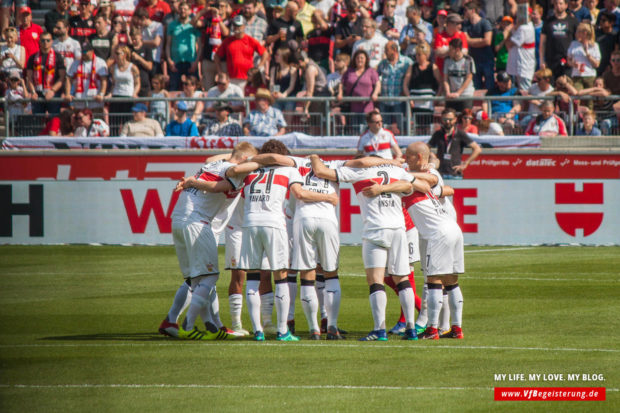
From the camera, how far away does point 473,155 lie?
2089 centimetres

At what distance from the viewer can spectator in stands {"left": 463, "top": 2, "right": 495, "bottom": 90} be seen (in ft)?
76.2

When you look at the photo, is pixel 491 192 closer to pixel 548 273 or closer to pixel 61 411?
pixel 548 273

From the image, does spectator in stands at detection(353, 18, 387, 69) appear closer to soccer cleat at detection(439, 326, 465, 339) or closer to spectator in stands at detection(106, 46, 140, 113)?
spectator in stands at detection(106, 46, 140, 113)

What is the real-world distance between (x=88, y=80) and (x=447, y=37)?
328 inches

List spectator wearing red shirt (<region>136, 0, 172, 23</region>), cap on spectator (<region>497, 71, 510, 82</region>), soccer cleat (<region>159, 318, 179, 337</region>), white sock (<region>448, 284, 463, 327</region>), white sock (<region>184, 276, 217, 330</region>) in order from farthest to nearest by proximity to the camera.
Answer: spectator wearing red shirt (<region>136, 0, 172, 23</region>), cap on spectator (<region>497, 71, 510, 82</region>), soccer cleat (<region>159, 318, 179, 337</region>), white sock (<region>184, 276, 217, 330</region>), white sock (<region>448, 284, 463, 327</region>)

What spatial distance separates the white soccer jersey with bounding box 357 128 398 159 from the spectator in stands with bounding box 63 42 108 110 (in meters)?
6.32

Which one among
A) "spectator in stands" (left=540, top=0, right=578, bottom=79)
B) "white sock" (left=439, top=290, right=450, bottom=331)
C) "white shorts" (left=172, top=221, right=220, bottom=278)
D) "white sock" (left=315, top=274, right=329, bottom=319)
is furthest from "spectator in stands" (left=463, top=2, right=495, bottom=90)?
"white shorts" (left=172, top=221, right=220, bottom=278)

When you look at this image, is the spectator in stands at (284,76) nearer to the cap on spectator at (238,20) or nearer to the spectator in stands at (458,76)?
the cap on spectator at (238,20)

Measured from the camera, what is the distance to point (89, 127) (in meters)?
23.2

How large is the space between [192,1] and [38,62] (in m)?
4.21

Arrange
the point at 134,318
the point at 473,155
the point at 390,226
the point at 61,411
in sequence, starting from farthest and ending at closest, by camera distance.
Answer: the point at 473,155, the point at 134,318, the point at 390,226, the point at 61,411

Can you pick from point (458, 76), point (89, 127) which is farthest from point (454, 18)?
point (89, 127)

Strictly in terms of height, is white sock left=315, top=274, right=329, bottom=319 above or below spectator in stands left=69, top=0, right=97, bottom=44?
below

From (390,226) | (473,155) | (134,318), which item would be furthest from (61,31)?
(390,226)
